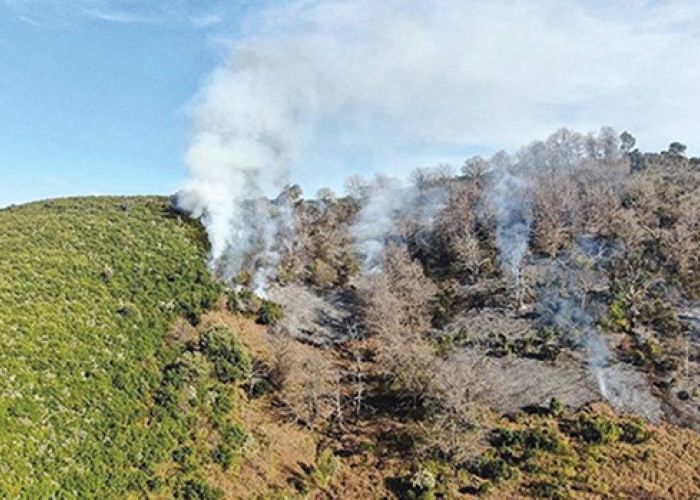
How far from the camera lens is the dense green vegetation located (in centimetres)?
3294

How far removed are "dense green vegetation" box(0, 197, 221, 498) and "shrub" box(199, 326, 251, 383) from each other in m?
2.08

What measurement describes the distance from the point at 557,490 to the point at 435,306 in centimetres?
2328

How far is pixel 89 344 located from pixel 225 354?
8.91 metres

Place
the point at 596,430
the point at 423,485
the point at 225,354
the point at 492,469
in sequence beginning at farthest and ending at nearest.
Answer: the point at 225,354, the point at 596,430, the point at 492,469, the point at 423,485

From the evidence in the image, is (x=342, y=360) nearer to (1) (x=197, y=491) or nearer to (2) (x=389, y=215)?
(1) (x=197, y=491)

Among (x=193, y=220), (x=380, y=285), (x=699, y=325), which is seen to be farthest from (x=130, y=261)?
(x=699, y=325)

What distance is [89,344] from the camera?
41.4m

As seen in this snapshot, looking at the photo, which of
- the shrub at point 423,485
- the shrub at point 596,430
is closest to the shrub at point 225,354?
the shrub at point 423,485

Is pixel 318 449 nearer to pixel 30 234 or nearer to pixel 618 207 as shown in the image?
pixel 30 234

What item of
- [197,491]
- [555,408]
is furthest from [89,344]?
[555,408]

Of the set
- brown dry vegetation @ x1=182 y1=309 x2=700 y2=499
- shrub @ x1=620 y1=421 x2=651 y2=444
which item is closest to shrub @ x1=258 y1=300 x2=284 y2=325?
brown dry vegetation @ x1=182 y1=309 x2=700 y2=499

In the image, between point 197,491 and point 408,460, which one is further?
point 408,460

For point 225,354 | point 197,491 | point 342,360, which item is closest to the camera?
point 197,491

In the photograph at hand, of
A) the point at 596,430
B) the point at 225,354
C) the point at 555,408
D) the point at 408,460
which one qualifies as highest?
the point at 225,354
